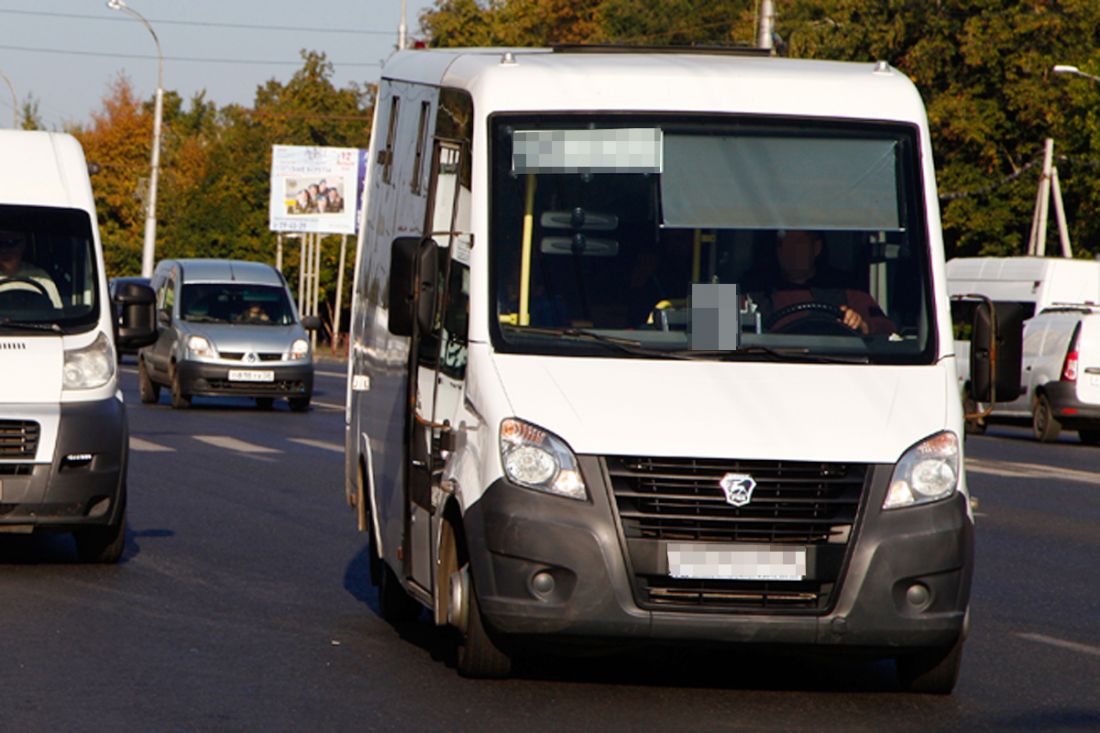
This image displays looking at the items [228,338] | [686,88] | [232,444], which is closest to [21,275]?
[686,88]

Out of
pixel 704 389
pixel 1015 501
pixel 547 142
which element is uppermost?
pixel 547 142

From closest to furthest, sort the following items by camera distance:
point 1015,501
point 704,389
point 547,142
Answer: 1. point 704,389
2. point 547,142
3. point 1015,501

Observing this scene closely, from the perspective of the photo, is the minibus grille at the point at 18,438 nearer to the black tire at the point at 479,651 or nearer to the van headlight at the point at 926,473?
the black tire at the point at 479,651

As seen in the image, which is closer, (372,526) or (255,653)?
(255,653)

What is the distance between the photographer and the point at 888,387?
841 cm

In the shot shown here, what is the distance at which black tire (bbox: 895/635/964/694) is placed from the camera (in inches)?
332

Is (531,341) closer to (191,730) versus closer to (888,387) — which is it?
(888,387)

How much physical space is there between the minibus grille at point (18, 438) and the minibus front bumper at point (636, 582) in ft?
15.3

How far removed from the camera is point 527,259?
28.5ft

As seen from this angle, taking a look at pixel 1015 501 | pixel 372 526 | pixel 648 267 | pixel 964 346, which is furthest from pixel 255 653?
pixel 964 346

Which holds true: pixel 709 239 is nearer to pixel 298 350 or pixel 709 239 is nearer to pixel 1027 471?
pixel 1027 471

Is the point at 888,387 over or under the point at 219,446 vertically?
over

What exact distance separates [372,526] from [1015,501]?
33.0ft

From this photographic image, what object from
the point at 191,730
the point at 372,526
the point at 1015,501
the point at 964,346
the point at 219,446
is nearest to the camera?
the point at 191,730
